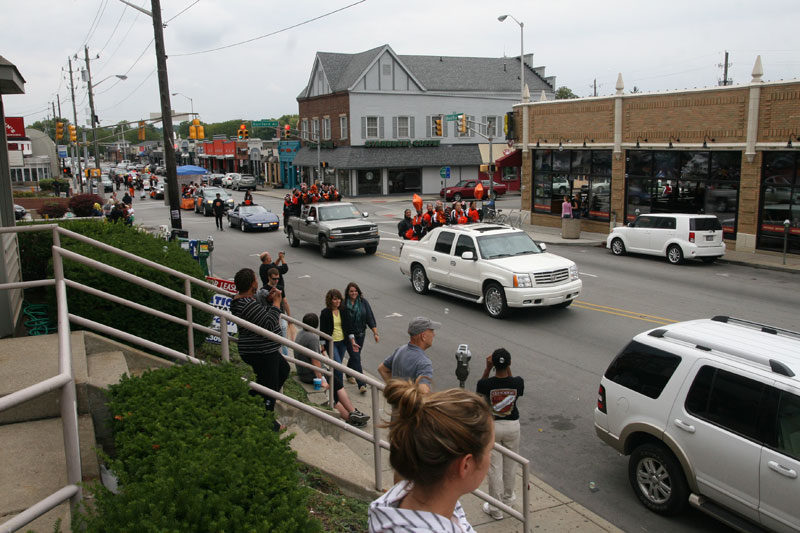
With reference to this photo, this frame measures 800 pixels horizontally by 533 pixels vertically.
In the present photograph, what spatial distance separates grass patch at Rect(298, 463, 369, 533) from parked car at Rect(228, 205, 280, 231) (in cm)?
2789

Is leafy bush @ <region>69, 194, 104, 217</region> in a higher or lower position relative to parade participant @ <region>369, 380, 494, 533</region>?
lower

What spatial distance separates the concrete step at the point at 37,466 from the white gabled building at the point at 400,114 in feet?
171

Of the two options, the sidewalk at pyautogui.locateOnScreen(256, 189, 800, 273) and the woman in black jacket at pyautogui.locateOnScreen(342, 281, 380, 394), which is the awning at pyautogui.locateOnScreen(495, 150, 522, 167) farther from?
the woman in black jacket at pyautogui.locateOnScreen(342, 281, 380, 394)

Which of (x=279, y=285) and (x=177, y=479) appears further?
(x=279, y=285)

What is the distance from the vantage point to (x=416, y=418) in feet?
7.50

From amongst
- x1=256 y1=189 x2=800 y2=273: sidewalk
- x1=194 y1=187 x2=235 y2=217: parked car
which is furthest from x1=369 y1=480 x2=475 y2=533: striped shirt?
x1=194 y1=187 x2=235 y2=217: parked car

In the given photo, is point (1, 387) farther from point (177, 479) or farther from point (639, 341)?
point (639, 341)


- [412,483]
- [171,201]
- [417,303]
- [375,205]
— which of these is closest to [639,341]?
[412,483]

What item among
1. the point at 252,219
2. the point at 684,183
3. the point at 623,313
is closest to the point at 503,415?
the point at 623,313

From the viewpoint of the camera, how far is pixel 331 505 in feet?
16.4

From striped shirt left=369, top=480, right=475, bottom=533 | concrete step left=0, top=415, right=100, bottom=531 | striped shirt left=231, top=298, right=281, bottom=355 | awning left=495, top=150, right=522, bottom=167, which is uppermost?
awning left=495, top=150, right=522, bottom=167

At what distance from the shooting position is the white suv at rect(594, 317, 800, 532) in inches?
221

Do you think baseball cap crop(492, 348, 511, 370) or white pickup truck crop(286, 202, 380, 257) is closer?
baseball cap crop(492, 348, 511, 370)

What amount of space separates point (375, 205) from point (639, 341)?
4403cm
